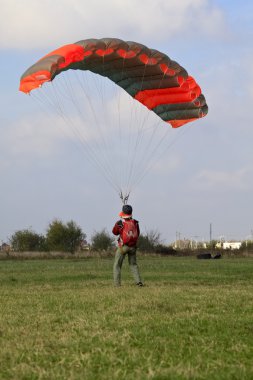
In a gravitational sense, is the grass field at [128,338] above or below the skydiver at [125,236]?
below

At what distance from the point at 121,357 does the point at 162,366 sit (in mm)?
516

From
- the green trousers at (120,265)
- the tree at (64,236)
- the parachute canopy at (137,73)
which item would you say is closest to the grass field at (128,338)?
the green trousers at (120,265)

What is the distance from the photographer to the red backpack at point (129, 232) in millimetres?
13883

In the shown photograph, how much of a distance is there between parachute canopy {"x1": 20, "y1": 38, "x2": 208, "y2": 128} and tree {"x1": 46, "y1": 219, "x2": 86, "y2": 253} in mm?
70168

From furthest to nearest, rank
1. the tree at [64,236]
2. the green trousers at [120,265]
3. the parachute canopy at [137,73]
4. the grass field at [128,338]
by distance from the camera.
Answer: the tree at [64,236] < the parachute canopy at [137,73] < the green trousers at [120,265] < the grass field at [128,338]

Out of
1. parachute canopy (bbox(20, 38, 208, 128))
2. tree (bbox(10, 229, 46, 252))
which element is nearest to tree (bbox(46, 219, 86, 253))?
tree (bbox(10, 229, 46, 252))

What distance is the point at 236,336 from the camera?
22.1ft

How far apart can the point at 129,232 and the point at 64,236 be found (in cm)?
7431

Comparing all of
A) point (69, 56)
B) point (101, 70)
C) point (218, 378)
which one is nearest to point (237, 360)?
point (218, 378)

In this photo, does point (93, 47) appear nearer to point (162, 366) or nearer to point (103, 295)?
point (103, 295)

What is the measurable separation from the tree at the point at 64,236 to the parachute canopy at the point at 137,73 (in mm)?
70168

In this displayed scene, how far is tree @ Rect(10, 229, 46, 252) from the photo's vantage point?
8881 cm

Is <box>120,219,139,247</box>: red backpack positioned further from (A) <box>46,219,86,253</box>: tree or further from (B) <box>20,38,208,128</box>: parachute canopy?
(A) <box>46,219,86,253</box>: tree

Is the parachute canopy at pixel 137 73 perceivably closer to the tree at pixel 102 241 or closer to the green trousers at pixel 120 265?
the green trousers at pixel 120 265
